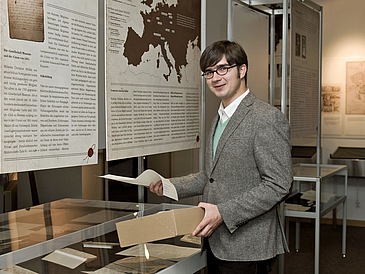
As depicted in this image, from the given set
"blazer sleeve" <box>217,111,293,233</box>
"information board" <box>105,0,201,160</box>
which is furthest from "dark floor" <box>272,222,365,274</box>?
"blazer sleeve" <box>217,111,293,233</box>

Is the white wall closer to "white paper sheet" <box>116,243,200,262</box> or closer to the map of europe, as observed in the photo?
the map of europe

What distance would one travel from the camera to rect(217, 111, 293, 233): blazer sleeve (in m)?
2.02

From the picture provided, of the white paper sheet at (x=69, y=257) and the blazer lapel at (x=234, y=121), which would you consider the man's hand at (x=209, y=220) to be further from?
the white paper sheet at (x=69, y=257)

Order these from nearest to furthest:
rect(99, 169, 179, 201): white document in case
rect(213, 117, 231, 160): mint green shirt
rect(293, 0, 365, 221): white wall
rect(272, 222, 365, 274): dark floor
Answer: rect(99, 169, 179, 201): white document in case, rect(213, 117, 231, 160): mint green shirt, rect(272, 222, 365, 274): dark floor, rect(293, 0, 365, 221): white wall

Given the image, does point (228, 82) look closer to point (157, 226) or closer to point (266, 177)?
point (266, 177)

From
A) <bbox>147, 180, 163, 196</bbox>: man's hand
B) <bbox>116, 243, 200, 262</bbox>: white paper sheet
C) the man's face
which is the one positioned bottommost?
<bbox>116, 243, 200, 262</bbox>: white paper sheet

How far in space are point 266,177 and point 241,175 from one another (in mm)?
125

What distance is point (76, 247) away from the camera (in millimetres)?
2053

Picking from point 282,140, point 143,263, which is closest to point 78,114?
point 143,263

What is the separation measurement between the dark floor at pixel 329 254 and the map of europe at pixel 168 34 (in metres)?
2.68

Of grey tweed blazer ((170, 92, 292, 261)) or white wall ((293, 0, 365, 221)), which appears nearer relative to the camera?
grey tweed blazer ((170, 92, 292, 261))

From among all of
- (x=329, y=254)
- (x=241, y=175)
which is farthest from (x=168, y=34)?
(x=329, y=254)

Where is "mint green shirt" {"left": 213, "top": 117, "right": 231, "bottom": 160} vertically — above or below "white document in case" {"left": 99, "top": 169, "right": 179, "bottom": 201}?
above

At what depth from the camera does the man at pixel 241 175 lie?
203cm
